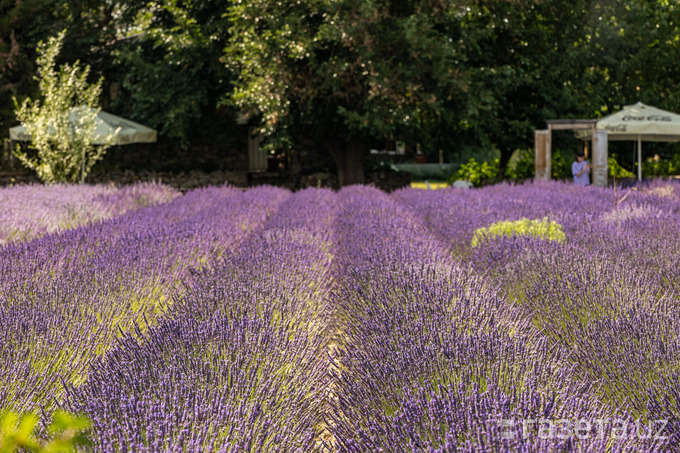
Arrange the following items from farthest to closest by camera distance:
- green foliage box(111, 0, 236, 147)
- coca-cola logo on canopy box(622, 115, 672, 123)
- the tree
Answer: green foliage box(111, 0, 236, 147), coca-cola logo on canopy box(622, 115, 672, 123), the tree

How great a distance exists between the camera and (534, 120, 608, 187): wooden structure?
12844 mm

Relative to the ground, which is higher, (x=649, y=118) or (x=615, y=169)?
(x=649, y=118)

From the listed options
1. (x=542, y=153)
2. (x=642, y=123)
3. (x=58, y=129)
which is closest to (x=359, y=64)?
(x=542, y=153)

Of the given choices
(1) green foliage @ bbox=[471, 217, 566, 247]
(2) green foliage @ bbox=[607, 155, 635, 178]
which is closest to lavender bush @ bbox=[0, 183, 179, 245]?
(1) green foliage @ bbox=[471, 217, 566, 247]

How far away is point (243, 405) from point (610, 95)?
1759cm

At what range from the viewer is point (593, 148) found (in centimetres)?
1292

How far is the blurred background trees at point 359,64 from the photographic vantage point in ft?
40.6

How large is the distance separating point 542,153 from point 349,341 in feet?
36.4

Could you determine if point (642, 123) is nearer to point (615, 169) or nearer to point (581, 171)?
point (581, 171)

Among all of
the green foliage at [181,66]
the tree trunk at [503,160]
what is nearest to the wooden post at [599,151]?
the tree trunk at [503,160]

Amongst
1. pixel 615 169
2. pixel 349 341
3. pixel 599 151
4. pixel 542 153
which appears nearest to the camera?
pixel 349 341

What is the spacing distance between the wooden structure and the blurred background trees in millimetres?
1375

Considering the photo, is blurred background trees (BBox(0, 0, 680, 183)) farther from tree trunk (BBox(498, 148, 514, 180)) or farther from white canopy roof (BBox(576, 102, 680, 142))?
white canopy roof (BBox(576, 102, 680, 142))

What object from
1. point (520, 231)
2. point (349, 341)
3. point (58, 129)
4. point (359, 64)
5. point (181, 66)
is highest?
point (181, 66)
